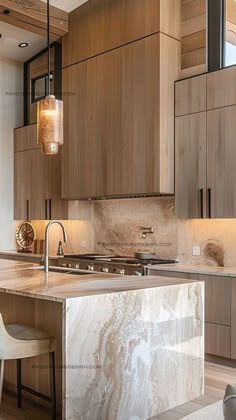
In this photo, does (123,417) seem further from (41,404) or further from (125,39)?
(125,39)

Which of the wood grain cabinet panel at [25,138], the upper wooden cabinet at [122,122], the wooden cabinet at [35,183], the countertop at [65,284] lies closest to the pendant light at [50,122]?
the countertop at [65,284]

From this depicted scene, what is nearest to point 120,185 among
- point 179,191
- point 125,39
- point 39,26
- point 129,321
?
point 179,191

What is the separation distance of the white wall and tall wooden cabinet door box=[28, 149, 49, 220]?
0.48 meters

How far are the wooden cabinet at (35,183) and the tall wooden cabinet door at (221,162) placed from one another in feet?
7.88

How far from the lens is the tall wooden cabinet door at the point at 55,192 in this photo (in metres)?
6.35

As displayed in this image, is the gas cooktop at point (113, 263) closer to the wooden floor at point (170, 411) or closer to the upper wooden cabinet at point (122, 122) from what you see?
the upper wooden cabinet at point (122, 122)

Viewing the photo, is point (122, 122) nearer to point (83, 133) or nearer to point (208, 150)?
point (83, 133)

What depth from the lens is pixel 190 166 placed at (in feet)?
15.7

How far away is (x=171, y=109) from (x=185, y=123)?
24 cm

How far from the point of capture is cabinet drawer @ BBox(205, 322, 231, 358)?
4.15 metres

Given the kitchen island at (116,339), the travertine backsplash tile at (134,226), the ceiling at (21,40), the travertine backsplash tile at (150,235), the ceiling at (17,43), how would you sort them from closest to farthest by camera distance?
the kitchen island at (116,339), the travertine backsplash tile at (150,235), the travertine backsplash tile at (134,226), the ceiling at (21,40), the ceiling at (17,43)

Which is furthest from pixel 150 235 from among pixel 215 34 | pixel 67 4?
pixel 67 4

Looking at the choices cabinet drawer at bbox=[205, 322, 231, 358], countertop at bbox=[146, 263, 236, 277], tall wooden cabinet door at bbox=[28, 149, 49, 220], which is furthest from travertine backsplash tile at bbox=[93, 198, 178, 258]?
cabinet drawer at bbox=[205, 322, 231, 358]

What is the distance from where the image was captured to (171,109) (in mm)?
4934
